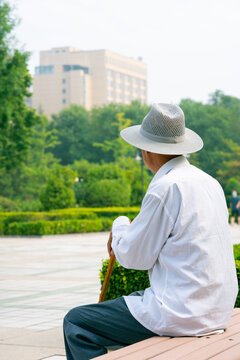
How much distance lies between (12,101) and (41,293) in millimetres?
25342

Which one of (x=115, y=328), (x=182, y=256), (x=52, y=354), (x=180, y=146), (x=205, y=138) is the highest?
(x=180, y=146)

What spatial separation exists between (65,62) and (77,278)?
11897 cm

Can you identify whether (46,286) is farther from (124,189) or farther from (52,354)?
(124,189)

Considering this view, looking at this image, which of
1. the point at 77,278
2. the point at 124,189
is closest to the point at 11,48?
the point at 124,189

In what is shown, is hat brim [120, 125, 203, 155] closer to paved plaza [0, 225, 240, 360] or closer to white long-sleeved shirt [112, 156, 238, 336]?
white long-sleeved shirt [112, 156, 238, 336]

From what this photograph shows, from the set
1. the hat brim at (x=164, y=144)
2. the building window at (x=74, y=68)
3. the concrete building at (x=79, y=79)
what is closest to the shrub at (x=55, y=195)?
the hat brim at (x=164, y=144)

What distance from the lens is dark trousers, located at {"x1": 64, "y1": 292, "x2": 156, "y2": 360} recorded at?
9.49 feet

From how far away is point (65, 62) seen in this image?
414 feet

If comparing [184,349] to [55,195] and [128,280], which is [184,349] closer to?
[128,280]

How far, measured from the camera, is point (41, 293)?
8422mm

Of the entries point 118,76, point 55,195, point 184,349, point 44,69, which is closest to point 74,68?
point 44,69

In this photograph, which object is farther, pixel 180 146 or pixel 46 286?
pixel 46 286

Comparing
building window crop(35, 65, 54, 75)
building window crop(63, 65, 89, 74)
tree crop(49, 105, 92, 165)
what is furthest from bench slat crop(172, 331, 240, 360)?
building window crop(35, 65, 54, 75)

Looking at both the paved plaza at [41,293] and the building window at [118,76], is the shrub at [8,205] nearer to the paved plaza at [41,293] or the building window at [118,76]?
the paved plaza at [41,293]
